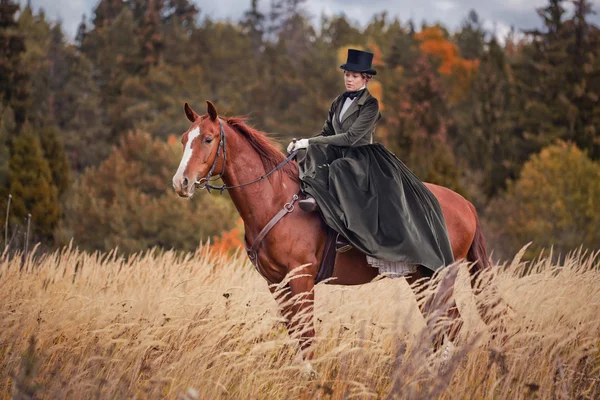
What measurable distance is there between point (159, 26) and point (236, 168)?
41.1 m

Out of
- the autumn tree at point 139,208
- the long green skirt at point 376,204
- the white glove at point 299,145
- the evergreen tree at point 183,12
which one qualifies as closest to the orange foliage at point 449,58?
the evergreen tree at point 183,12

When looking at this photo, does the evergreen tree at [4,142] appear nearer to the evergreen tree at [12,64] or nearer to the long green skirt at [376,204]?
the evergreen tree at [12,64]

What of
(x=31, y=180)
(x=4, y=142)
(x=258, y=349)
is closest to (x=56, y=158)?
(x=4, y=142)

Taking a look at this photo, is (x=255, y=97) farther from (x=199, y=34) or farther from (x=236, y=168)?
(x=236, y=168)

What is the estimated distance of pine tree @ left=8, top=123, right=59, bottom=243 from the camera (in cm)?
2689

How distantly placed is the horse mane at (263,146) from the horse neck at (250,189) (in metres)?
0.05

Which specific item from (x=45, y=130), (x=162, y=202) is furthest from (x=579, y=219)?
(x=45, y=130)

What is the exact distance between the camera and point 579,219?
92.8ft

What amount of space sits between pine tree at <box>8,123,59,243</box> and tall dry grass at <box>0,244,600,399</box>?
2205 cm

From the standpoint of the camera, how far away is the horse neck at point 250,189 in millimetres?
5328

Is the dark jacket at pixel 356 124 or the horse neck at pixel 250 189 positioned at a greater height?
the dark jacket at pixel 356 124

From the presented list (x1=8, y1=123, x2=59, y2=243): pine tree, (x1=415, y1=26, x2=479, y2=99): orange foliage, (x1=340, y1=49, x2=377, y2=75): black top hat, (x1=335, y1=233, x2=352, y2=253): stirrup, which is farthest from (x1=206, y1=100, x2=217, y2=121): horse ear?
(x1=415, y1=26, x2=479, y2=99): orange foliage

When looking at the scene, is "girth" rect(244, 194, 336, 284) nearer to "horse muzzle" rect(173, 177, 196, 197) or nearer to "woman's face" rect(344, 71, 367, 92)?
"horse muzzle" rect(173, 177, 196, 197)

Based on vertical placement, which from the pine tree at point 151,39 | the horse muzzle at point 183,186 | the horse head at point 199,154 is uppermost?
the pine tree at point 151,39
